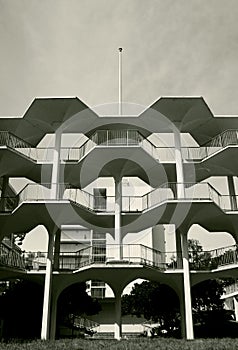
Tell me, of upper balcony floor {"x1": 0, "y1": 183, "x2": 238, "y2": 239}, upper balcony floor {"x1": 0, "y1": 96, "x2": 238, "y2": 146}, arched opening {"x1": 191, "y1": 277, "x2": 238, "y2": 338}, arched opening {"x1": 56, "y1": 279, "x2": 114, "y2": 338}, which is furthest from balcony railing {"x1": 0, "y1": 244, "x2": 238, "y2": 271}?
upper balcony floor {"x1": 0, "y1": 96, "x2": 238, "y2": 146}

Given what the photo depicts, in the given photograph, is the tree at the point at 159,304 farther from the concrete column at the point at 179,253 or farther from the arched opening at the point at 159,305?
the concrete column at the point at 179,253

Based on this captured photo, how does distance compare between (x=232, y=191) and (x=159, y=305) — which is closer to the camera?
(x=232, y=191)

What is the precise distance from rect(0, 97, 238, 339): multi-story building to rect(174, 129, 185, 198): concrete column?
53mm

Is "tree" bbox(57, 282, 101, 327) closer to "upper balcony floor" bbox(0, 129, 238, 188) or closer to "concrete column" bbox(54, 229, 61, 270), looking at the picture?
"concrete column" bbox(54, 229, 61, 270)

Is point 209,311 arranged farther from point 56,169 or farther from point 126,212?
point 56,169

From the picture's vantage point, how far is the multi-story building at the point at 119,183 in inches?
774

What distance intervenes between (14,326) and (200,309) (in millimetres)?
11128

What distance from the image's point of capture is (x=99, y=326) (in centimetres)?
3188

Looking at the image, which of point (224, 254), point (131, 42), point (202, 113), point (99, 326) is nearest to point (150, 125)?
point (202, 113)

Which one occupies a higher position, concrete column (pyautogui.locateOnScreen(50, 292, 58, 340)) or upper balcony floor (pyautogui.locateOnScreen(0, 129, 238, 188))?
upper balcony floor (pyautogui.locateOnScreen(0, 129, 238, 188))

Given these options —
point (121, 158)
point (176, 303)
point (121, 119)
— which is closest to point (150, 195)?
point (121, 158)

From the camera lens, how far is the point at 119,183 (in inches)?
875

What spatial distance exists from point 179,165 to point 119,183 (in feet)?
11.4

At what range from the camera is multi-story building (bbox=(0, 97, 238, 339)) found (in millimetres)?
19672
